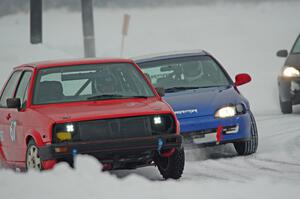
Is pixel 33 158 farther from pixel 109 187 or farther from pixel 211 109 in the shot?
pixel 211 109

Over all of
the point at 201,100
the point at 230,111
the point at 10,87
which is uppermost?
the point at 10,87

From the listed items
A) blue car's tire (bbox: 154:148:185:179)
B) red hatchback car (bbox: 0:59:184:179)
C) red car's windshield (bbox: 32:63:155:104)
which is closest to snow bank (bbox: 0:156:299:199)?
red hatchback car (bbox: 0:59:184:179)

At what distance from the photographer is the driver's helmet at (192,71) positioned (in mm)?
15242

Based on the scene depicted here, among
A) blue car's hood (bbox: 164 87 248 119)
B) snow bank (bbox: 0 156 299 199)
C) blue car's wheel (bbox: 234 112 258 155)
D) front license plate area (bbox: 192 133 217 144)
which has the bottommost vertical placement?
blue car's wheel (bbox: 234 112 258 155)

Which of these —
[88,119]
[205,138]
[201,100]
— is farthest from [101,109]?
[201,100]

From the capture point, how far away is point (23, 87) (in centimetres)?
1264

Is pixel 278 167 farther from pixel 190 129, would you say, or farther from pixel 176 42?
pixel 176 42

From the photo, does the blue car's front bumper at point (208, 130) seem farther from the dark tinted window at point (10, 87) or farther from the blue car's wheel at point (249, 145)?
the dark tinted window at point (10, 87)

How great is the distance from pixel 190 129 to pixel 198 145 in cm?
23

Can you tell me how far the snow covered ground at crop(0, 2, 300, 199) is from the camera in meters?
10.1

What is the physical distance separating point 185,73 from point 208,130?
1.84 meters

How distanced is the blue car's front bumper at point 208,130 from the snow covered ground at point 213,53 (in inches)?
10.3

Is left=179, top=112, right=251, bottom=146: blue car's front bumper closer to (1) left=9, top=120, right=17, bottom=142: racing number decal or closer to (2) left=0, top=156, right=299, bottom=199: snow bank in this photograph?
(1) left=9, top=120, right=17, bottom=142: racing number decal

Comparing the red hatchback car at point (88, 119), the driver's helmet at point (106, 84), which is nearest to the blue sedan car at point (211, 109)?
the red hatchback car at point (88, 119)
